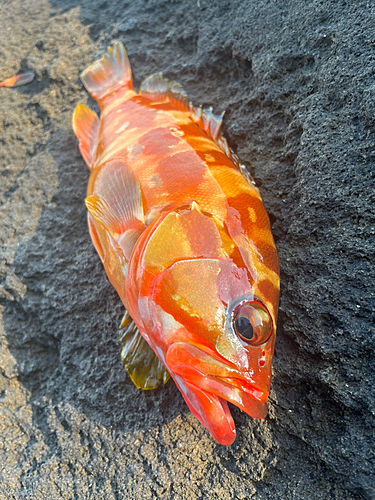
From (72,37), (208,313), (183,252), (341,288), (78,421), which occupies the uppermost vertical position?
(72,37)

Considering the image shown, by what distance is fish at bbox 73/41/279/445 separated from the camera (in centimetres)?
114

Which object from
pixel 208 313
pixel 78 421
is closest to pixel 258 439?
pixel 208 313

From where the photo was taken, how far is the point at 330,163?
4.86 ft

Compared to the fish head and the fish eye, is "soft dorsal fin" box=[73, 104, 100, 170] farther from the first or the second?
the fish eye

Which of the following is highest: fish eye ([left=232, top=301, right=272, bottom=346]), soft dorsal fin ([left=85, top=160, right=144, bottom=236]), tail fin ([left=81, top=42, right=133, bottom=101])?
tail fin ([left=81, top=42, right=133, bottom=101])

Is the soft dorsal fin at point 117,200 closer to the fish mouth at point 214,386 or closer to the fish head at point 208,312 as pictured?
the fish head at point 208,312

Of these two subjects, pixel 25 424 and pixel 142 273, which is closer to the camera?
pixel 142 273

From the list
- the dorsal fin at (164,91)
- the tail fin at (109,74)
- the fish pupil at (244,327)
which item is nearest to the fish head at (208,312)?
the fish pupil at (244,327)

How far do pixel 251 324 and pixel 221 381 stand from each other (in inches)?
8.3

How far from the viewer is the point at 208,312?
1.16m

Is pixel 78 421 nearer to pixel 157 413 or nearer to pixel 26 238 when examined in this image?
pixel 157 413

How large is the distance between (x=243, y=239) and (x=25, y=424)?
1.49 metres

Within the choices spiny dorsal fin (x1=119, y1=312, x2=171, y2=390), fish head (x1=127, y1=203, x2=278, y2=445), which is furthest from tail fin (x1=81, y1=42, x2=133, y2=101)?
spiny dorsal fin (x1=119, y1=312, x2=171, y2=390)

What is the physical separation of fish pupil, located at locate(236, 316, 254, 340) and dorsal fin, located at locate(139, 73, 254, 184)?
0.79 m
